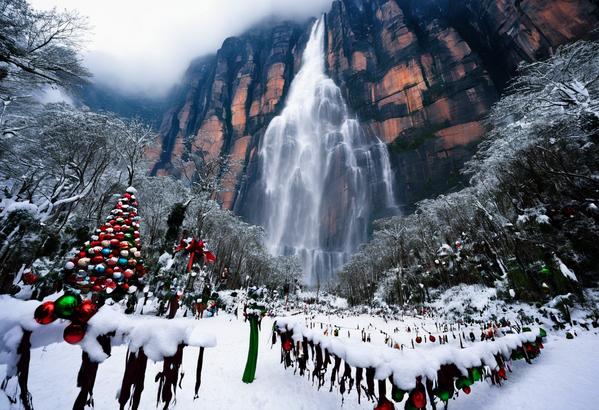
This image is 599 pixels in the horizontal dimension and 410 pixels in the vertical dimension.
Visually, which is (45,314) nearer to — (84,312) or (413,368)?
(84,312)

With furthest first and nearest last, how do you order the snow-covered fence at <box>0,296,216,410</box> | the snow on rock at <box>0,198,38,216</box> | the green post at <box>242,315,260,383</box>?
the snow on rock at <box>0,198,38,216</box> → the green post at <box>242,315,260,383</box> → the snow-covered fence at <box>0,296,216,410</box>

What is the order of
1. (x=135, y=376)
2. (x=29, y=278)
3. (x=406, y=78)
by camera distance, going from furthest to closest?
(x=406, y=78) < (x=29, y=278) < (x=135, y=376)

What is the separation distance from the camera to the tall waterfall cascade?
59625 mm

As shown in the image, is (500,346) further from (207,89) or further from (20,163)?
(207,89)

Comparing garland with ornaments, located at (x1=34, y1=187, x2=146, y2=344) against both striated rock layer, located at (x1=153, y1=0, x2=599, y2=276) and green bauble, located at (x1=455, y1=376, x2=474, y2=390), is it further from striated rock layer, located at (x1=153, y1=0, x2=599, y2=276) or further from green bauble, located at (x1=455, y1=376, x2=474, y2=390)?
striated rock layer, located at (x1=153, y1=0, x2=599, y2=276)

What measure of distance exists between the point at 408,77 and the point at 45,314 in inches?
3142

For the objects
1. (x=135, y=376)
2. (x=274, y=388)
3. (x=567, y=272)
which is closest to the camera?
Answer: (x=135, y=376)

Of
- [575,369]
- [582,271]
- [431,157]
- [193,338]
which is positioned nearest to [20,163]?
[193,338]

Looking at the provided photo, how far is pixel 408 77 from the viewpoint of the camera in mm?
63500

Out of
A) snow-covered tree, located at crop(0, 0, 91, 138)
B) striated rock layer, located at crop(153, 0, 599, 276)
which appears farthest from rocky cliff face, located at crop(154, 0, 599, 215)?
snow-covered tree, located at crop(0, 0, 91, 138)

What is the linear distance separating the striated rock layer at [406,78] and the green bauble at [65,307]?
24.6m

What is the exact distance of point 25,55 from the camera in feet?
27.1

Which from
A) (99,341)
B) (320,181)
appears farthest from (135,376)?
(320,181)

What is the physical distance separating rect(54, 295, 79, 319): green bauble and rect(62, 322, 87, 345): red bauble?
3.8 inches
